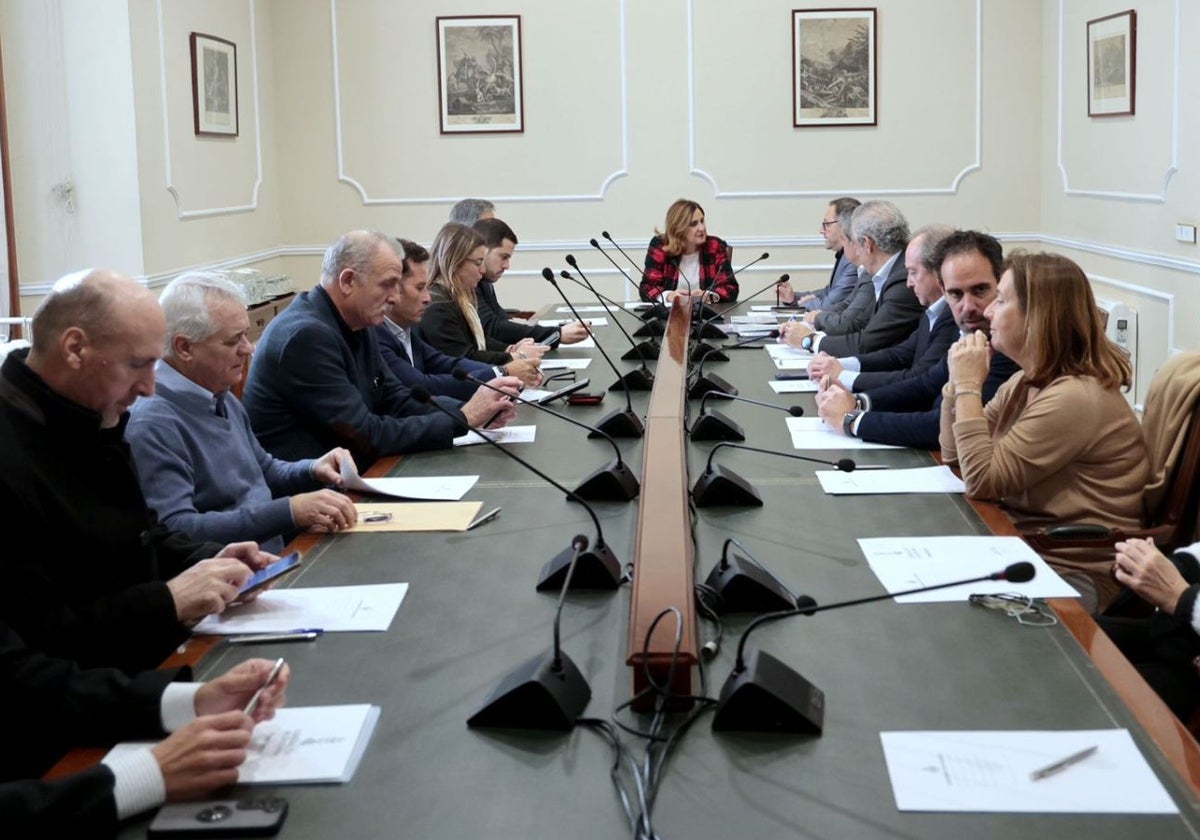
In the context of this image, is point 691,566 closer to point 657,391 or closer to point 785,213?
point 657,391

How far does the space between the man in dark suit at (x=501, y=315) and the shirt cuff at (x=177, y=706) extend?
372 centimetres

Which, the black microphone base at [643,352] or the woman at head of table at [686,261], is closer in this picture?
the black microphone base at [643,352]

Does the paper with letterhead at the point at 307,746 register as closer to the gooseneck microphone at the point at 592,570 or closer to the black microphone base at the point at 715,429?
the gooseneck microphone at the point at 592,570

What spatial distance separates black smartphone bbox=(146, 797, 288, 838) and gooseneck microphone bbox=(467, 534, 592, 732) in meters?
0.30

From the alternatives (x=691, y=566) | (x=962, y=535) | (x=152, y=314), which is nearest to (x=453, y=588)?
(x=691, y=566)

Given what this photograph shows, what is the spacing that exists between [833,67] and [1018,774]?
7.17 m

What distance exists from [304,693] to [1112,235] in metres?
6.06

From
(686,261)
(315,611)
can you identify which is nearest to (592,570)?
(315,611)

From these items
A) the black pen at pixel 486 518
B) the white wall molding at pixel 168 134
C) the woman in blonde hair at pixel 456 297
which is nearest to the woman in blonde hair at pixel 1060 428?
the black pen at pixel 486 518

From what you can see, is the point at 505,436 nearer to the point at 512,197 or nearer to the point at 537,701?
the point at 537,701

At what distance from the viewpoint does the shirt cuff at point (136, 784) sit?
1.48 m

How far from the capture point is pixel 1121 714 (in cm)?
168

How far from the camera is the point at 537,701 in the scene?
169cm

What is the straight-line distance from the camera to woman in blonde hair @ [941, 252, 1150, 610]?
2.85m
